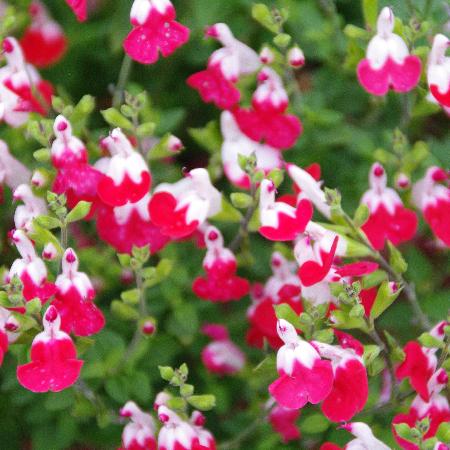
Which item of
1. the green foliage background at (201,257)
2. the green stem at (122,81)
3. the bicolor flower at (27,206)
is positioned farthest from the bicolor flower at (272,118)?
the bicolor flower at (27,206)

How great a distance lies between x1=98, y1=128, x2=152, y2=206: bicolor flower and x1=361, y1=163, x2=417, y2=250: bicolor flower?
354 millimetres

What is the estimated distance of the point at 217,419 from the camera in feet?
5.88

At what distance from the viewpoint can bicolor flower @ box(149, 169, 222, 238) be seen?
1.42m

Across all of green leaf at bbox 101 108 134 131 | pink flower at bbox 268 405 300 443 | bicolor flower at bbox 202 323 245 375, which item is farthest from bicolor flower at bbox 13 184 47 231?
pink flower at bbox 268 405 300 443

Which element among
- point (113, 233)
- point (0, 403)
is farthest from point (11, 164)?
point (0, 403)

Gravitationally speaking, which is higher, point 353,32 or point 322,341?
point 353,32

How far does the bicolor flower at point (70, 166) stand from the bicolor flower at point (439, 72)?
51 centimetres

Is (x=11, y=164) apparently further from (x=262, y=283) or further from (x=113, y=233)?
(x=262, y=283)

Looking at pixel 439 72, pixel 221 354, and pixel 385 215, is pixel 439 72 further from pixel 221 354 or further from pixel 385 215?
pixel 221 354

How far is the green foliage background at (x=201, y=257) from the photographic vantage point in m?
1.57

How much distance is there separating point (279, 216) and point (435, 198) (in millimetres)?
326

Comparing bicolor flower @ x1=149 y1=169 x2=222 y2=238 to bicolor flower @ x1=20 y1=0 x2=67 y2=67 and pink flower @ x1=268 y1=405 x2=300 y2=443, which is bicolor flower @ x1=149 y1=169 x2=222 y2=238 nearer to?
pink flower @ x1=268 y1=405 x2=300 y2=443

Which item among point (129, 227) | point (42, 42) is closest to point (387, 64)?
point (129, 227)

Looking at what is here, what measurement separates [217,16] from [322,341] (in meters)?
0.76
